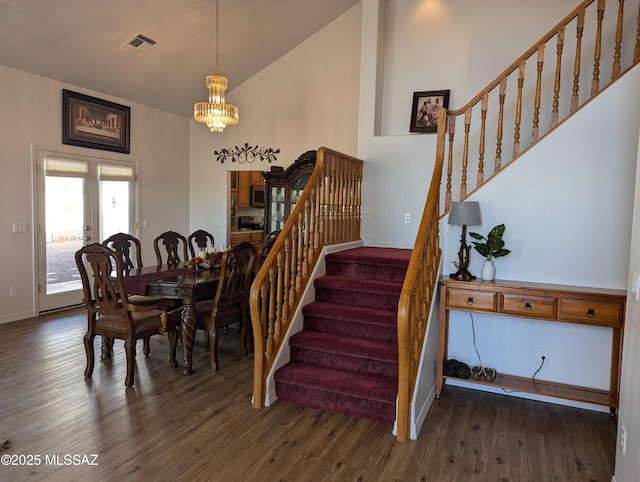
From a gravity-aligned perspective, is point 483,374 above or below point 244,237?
below

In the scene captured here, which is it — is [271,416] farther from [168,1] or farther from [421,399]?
[168,1]

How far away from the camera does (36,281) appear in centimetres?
559

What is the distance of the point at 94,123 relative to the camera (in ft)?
20.1

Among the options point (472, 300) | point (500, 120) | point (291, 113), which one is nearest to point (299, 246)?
point (472, 300)

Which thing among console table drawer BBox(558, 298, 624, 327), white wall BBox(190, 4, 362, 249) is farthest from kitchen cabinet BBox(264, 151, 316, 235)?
console table drawer BBox(558, 298, 624, 327)

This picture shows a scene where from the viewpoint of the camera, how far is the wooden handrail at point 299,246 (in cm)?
319

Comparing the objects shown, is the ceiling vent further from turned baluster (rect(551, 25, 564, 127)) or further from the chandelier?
turned baluster (rect(551, 25, 564, 127))

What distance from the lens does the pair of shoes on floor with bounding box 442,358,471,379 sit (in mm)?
3479

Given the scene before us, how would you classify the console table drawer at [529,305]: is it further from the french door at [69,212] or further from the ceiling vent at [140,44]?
the french door at [69,212]

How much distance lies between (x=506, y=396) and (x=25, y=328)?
515 centimetres

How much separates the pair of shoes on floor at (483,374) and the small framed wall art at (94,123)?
5.68 metres

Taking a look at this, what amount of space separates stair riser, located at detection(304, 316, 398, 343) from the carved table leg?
0.98 meters

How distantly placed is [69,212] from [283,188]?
9.69 ft

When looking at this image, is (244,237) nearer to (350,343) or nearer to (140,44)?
(140,44)
